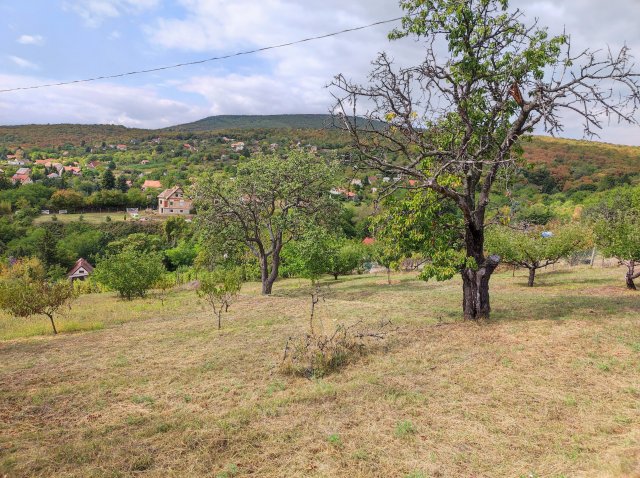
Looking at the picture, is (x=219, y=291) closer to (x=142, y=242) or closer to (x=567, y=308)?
(x=567, y=308)

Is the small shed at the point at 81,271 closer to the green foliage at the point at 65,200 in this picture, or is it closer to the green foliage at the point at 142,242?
the green foliage at the point at 142,242

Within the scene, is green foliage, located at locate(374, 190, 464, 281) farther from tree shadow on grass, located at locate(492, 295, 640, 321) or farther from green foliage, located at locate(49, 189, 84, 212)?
green foliage, located at locate(49, 189, 84, 212)

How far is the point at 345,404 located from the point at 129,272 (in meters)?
22.4

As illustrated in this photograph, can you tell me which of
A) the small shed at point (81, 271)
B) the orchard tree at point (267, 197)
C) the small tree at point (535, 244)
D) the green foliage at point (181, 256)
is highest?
the orchard tree at point (267, 197)

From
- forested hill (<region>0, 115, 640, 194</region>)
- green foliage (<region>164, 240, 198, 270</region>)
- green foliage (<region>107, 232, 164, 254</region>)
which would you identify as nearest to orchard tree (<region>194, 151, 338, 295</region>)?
forested hill (<region>0, 115, 640, 194</region>)

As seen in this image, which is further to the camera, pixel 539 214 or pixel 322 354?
pixel 539 214

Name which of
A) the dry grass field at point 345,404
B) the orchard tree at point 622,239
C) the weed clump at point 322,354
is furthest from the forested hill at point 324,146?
the weed clump at point 322,354

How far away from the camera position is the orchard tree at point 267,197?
850 inches

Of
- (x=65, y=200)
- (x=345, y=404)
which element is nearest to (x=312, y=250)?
(x=345, y=404)

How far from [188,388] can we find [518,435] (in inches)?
224

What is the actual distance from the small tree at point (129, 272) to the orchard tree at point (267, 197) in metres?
6.53

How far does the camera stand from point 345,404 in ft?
22.1

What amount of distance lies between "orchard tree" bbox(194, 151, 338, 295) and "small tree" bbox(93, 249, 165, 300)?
6526 millimetres

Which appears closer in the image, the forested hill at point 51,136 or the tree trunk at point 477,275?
the tree trunk at point 477,275
